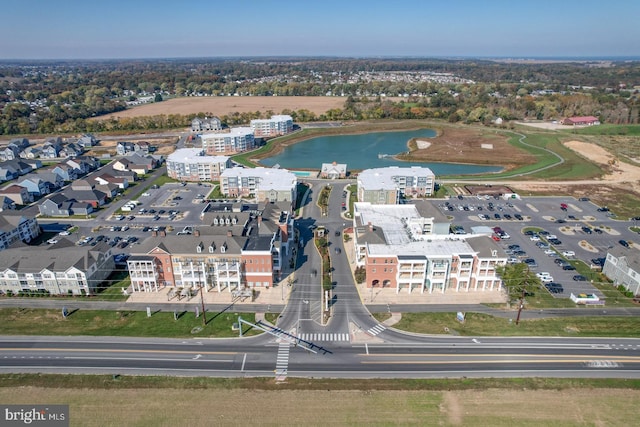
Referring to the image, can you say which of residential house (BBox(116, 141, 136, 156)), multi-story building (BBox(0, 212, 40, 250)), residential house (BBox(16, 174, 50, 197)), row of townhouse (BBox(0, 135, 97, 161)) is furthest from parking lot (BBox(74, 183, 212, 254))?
row of townhouse (BBox(0, 135, 97, 161))

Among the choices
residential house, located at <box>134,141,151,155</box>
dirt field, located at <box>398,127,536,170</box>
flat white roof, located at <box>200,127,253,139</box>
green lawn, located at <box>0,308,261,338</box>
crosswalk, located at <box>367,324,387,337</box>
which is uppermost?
flat white roof, located at <box>200,127,253,139</box>

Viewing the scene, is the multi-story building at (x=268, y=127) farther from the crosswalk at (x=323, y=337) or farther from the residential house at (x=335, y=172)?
the crosswalk at (x=323, y=337)

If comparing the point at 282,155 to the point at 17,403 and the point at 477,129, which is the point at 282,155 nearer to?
the point at 477,129

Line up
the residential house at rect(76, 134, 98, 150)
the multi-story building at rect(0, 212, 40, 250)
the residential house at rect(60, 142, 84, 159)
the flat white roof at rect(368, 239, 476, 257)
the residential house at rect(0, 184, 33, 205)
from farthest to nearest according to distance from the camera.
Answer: the residential house at rect(76, 134, 98, 150) < the residential house at rect(60, 142, 84, 159) < the residential house at rect(0, 184, 33, 205) < the multi-story building at rect(0, 212, 40, 250) < the flat white roof at rect(368, 239, 476, 257)

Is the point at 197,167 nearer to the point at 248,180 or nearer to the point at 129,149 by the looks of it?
the point at 248,180

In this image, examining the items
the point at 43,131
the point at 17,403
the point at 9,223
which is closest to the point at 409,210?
the point at 17,403

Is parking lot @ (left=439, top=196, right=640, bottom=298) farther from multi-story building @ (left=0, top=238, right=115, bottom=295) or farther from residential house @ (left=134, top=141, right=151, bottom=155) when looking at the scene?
residential house @ (left=134, top=141, right=151, bottom=155)

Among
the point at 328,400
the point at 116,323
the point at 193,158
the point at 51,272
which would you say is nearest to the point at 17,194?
the point at 193,158
